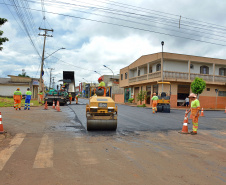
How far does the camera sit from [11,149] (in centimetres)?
537

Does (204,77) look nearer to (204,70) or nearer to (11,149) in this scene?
(204,70)

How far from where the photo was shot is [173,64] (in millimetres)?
29094

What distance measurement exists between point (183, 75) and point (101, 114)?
22932 mm

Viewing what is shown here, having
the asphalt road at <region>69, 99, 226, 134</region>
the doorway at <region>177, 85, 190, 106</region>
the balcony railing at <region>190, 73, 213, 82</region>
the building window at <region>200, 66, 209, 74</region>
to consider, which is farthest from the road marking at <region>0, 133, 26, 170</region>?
the building window at <region>200, 66, 209, 74</region>

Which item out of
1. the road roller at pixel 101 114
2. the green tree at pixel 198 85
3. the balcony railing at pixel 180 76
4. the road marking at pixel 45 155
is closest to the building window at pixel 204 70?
the balcony railing at pixel 180 76

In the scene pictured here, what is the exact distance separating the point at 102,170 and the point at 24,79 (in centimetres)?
4211

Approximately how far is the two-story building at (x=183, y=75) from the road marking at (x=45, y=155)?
69.8 ft

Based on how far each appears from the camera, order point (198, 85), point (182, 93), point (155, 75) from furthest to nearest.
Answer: point (182, 93)
point (155, 75)
point (198, 85)

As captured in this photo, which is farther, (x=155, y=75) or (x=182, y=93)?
(x=182, y=93)

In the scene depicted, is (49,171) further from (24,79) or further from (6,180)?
(24,79)

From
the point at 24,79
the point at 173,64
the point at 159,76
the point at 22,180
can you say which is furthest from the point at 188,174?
the point at 24,79

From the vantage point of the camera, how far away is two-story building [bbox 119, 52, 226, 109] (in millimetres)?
27594

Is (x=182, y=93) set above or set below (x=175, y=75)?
below

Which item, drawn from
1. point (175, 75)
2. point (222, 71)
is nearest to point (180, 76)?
point (175, 75)
